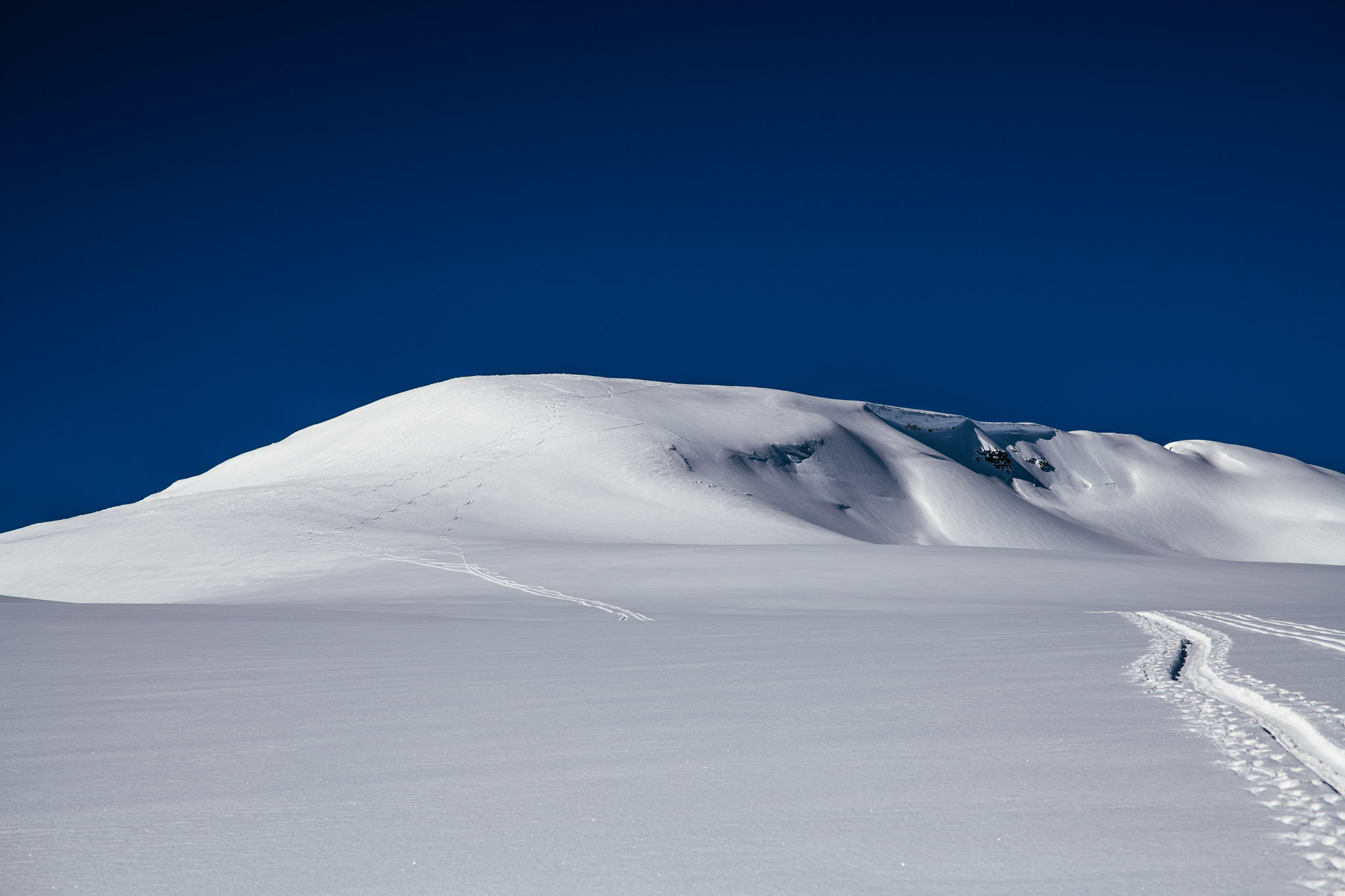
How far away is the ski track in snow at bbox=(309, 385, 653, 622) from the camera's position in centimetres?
1874

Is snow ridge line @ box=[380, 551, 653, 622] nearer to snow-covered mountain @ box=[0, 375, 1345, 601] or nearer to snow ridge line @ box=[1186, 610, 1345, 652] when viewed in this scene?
snow-covered mountain @ box=[0, 375, 1345, 601]

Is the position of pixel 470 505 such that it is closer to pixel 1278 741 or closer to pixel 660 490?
pixel 660 490

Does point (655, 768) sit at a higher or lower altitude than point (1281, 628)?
lower

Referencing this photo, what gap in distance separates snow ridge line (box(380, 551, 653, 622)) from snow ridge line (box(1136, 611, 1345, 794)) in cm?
788

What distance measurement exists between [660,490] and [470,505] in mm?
10736

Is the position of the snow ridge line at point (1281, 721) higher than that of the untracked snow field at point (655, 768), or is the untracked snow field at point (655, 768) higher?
the snow ridge line at point (1281, 721)

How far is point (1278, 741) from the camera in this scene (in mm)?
4590

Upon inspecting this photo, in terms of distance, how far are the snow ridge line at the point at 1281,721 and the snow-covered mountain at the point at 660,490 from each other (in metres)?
22.4

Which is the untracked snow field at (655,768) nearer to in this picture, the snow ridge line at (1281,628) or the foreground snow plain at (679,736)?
the foreground snow plain at (679,736)

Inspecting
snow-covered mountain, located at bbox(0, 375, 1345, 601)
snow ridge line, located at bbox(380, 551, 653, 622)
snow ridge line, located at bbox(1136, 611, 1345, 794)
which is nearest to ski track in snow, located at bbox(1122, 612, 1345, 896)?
snow ridge line, located at bbox(1136, 611, 1345, 794)

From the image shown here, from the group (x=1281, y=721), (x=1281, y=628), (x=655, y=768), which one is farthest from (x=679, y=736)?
(x=1281, y=628)

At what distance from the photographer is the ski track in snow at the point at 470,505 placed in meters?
18.7

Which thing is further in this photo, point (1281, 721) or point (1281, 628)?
point (1281, 628)

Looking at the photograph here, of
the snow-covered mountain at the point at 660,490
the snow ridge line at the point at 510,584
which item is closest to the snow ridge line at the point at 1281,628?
the snow ridge line at the point at 510,584
